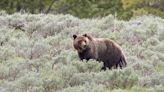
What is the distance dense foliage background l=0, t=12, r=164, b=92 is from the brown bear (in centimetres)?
23

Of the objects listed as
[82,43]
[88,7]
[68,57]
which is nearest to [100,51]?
[82,43]

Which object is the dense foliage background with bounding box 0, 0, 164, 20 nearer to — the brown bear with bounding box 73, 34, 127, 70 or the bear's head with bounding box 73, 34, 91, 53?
the brown bear with bounding box 73, 34, 127, 70

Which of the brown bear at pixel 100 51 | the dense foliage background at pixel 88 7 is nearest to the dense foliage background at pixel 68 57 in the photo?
the brown bear at pixel 100 51

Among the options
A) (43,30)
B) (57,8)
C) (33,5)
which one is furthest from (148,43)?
(57,8)

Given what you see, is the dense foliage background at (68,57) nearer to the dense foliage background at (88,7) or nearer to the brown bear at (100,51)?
the brown bear at (100,51)

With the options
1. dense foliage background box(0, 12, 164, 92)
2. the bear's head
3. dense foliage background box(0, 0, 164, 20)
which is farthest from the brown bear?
dense foliage background box(0, 0, 164, 20)

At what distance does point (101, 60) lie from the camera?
9.32 m

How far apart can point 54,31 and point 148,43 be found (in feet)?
9.35

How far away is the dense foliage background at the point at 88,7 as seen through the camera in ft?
108

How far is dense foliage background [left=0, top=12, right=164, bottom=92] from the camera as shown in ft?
25.7

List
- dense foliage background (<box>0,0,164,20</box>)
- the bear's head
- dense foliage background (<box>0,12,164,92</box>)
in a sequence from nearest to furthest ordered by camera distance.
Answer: dense foliage background (<box>0,12,164,92</box>) < the bear's head < dense foliage background (<box>0,0,164,20</box>)

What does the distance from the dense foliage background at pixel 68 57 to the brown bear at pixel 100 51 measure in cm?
23

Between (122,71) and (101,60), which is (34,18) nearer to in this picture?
(101,60)

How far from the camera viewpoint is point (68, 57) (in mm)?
9445
